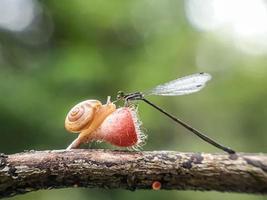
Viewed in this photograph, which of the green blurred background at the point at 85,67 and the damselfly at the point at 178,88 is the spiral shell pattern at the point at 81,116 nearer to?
the damselfly at the point at 178,88

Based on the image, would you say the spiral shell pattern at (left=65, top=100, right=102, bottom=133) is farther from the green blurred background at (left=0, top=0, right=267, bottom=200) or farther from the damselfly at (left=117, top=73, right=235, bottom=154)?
the green blurred background at (left=0, top=0, right=267, bottom=200)

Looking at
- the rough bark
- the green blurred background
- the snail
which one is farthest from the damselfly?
the green blurred background

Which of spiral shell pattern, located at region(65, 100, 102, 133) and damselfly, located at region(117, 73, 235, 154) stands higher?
damselfly, located at region(117, 73, 235, 154)

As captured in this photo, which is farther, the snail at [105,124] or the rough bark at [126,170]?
the snail at [105,124]

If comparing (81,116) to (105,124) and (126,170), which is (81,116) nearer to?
(105,124)

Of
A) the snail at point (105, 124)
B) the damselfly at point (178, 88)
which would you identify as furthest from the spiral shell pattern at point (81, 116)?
the damselfly at point (178, 88)

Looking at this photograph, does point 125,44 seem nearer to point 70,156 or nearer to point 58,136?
Answer: point 58,136
